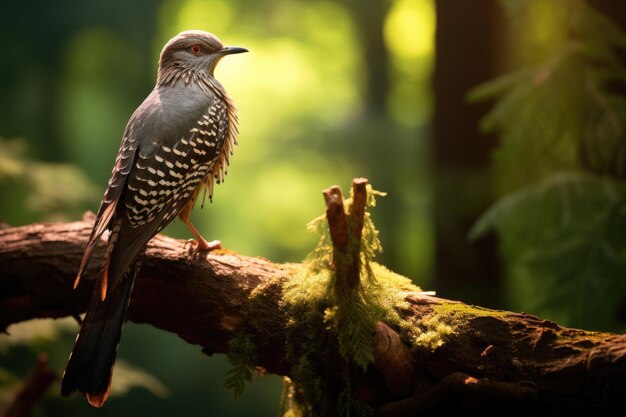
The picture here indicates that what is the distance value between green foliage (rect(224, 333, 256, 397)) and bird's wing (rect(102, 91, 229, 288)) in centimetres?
61

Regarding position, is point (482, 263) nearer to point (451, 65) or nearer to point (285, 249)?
point (451, 65)

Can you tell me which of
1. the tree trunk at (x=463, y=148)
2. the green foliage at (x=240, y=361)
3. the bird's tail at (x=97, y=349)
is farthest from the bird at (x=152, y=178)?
the tree trunk at (x=463, y=148)

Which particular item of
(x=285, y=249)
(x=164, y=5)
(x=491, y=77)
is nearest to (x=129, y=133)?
(x=491, y=77)

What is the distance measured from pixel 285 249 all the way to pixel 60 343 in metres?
5.28

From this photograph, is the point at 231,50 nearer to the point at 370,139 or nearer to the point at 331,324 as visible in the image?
the point at 331,324

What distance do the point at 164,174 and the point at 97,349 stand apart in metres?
0.86

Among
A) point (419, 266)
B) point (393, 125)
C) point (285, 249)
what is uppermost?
point (393, 125)

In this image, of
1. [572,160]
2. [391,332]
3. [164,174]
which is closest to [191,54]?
[164,174]

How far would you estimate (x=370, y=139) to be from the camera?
24.8ft

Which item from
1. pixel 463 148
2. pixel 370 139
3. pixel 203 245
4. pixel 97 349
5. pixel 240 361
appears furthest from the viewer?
pixel 370 139

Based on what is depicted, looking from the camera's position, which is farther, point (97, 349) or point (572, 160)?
point (572, 160)

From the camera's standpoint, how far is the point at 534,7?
12.6 feet

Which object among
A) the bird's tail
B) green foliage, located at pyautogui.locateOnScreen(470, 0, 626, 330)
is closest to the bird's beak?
the bird's tail

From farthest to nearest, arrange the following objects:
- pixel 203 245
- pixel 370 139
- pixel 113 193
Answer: pixel 370 139 < pixel 203 245 < pixel 113 193
